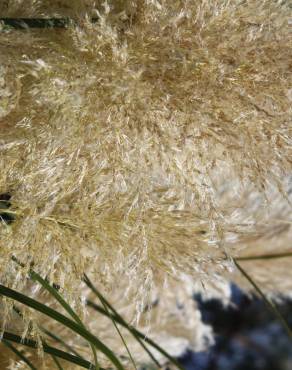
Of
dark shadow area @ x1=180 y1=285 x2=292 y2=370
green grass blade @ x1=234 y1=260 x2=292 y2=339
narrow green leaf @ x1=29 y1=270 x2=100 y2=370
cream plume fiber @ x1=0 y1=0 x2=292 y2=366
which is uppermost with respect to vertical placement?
cream plume fiber @ x1=0 y1=0 x2=292 y2=366

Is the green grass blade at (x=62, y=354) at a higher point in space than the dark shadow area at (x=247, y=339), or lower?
higher

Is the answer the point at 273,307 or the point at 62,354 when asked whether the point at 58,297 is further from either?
the point at 273,307

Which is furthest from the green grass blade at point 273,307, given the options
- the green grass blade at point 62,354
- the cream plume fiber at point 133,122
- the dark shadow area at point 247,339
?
the dark shadow area at point 247,339

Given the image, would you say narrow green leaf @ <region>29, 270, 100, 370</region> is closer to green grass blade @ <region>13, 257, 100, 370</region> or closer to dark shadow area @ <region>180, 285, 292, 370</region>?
green grass blade @ <region>13, 257, 100, 370</region>

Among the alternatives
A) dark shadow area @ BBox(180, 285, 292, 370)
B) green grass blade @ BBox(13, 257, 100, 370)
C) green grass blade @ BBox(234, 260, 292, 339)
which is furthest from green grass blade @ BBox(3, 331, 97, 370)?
dark shadow area @ BBox(180, 285, 292, 370)

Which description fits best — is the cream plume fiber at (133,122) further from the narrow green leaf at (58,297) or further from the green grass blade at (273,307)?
the green grass blade at (273,307)

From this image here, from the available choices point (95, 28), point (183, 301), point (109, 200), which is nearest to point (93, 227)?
point (109, 200)

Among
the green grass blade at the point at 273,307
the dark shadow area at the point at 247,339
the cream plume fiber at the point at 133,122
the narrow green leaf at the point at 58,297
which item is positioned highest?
the cream plume fiber at the point at 133,122

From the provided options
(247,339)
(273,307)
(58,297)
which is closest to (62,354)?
Answer: (58,297)

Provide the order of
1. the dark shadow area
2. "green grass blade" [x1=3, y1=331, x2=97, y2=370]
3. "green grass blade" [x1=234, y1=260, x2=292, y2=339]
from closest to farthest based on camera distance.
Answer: "green grass blade" [x1=3, y1=331, x2=97, y2=370], "green grass blade" [x1=234, y1=260, x2=292, y2=339], the dark shadow area
